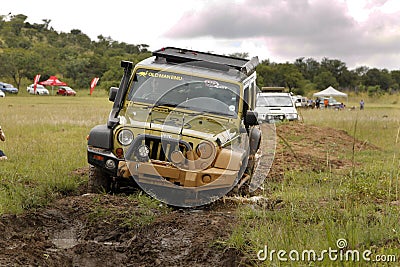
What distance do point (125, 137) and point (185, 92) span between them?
63.8 inches

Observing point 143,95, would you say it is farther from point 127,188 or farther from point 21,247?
point 21,247

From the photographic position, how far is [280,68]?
222 feet

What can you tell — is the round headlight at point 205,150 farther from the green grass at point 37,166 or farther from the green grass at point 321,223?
the green grass at point 37,166

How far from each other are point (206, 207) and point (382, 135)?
1558cm

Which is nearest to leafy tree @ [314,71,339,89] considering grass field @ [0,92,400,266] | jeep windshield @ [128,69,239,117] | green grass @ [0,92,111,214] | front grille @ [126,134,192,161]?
green grass @ [0,92,111,214]

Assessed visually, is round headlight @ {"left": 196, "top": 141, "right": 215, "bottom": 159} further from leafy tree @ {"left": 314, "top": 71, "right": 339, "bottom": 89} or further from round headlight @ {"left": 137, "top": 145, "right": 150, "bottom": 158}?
leafy tree @ {"left": 314, "top": 71, "right": 339, "bottom": 89}

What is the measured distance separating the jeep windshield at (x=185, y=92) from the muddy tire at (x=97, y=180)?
4.53ft

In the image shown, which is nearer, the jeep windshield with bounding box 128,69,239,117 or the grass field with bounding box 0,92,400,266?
the grass field with bounding box 0,92,400,266

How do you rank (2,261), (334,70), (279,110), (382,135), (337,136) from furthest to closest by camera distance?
1. (334,70)
2. (279,110)
3. (382,135)
4. (337,136)
5. (2,261)

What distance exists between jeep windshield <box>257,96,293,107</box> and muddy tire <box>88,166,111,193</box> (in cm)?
1747

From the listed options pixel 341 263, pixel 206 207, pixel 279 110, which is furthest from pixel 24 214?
pixel 279 110

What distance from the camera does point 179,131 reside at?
8.31 m

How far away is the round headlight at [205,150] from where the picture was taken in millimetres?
8156

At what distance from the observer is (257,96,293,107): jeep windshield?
2620cm
